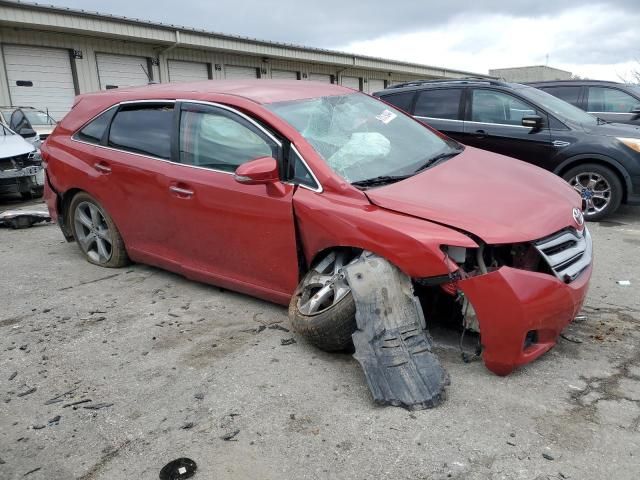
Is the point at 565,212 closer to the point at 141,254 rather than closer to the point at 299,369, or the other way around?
the point at 299,369

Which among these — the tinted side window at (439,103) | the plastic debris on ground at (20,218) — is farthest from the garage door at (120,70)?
the tinted side window at (439,103)

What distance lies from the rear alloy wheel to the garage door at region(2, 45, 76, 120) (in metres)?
14.1

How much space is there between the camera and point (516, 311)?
2688mm

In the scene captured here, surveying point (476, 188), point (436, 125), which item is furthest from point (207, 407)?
point (436, 125)

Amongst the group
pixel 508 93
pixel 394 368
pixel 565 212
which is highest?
pixel 508 93

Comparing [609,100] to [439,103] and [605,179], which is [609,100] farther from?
[439,103]

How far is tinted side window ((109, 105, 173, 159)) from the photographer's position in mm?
4168

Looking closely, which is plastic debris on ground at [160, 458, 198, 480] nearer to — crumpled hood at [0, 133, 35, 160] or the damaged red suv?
the damaged red suv

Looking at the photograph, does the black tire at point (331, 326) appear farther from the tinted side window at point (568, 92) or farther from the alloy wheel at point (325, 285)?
the tinted side window at point (568, 92)

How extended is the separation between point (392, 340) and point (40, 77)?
50.2 feet

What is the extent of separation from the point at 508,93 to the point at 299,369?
5.36m

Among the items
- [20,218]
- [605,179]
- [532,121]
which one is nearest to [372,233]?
[532,121]

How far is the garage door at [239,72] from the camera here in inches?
795

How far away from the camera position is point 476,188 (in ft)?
10.7
